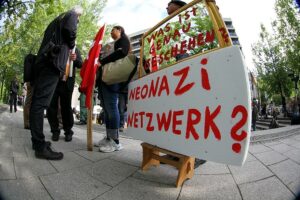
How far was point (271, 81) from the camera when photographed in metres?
1.54

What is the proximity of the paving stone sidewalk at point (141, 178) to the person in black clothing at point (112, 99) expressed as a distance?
1.68ft

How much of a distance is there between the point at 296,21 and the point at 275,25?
0.18m

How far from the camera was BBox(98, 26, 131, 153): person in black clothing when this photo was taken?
2.11 meters

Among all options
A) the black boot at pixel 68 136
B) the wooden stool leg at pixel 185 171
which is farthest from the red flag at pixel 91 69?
the wooden stool leg at pixel 185 171

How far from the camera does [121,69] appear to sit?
6.54 feet

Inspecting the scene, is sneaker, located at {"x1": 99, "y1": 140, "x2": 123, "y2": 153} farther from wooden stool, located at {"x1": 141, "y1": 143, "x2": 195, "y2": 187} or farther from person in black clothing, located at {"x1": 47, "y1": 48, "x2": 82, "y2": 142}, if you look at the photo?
person in black clothing, located at {"x1": 47, "y1": 48, "x2": 82, "y2": 142}

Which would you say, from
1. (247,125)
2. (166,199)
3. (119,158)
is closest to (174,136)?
(166,199)

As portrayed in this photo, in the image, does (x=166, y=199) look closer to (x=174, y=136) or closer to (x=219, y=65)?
(x=174, y=136)

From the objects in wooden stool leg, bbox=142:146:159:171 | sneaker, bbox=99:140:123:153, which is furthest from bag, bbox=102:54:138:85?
wooden stool leg, bbox=142:146:159:171

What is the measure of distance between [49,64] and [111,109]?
2.41 ft

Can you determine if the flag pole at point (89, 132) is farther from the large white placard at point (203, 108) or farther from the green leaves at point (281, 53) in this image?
the green leaves at point (281, 53)

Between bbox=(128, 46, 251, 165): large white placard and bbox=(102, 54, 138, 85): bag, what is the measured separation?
39 centimetres

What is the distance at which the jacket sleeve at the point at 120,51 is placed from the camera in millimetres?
2064

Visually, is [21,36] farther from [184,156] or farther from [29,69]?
[184,156]
